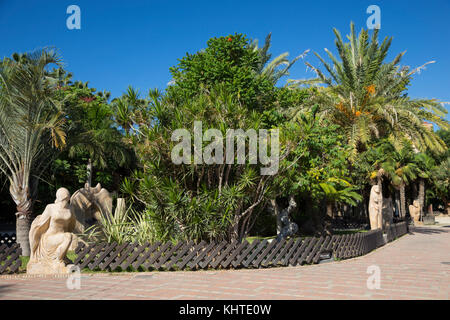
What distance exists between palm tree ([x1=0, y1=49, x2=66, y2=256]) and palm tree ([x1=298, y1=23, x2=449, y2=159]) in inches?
431

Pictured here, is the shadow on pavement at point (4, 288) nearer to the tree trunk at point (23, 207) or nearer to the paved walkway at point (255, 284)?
the paved walkway at point (255, 284)

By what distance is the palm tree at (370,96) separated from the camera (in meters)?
16.8

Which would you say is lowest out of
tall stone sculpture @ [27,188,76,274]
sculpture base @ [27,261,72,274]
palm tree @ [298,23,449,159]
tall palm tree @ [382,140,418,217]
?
sculpture base @ [27,261,72,274]

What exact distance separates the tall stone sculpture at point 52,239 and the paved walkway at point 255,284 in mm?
521

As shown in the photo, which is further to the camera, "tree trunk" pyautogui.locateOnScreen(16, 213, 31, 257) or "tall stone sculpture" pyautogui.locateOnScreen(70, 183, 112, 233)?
"tall stone sculpture" pyautogui.locateOnScreen(70, 183, 112, 233)

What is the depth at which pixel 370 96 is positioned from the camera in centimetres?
1719

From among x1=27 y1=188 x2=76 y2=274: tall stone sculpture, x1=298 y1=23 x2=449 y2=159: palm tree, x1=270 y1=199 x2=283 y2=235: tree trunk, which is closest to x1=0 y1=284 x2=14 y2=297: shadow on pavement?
x1=27 y1=188 x2=76 y2=274: tall stone sculpture

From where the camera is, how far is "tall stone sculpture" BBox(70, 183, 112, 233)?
45.7 feet

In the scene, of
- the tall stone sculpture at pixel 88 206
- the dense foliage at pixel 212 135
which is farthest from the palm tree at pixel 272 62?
the tall stone sculpture at pixel 88 206

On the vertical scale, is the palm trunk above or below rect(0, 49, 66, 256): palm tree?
below

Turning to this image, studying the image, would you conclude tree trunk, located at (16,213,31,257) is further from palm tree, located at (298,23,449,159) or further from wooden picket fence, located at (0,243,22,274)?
palm tree, located at (298,23,449,159)

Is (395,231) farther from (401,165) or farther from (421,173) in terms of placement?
(421,173)

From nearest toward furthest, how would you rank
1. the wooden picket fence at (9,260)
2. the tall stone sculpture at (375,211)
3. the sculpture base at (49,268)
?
the sculpture base at (49,268) → the wooden picket fence at (9,260) → the tall stone sculpture at (375,211)
